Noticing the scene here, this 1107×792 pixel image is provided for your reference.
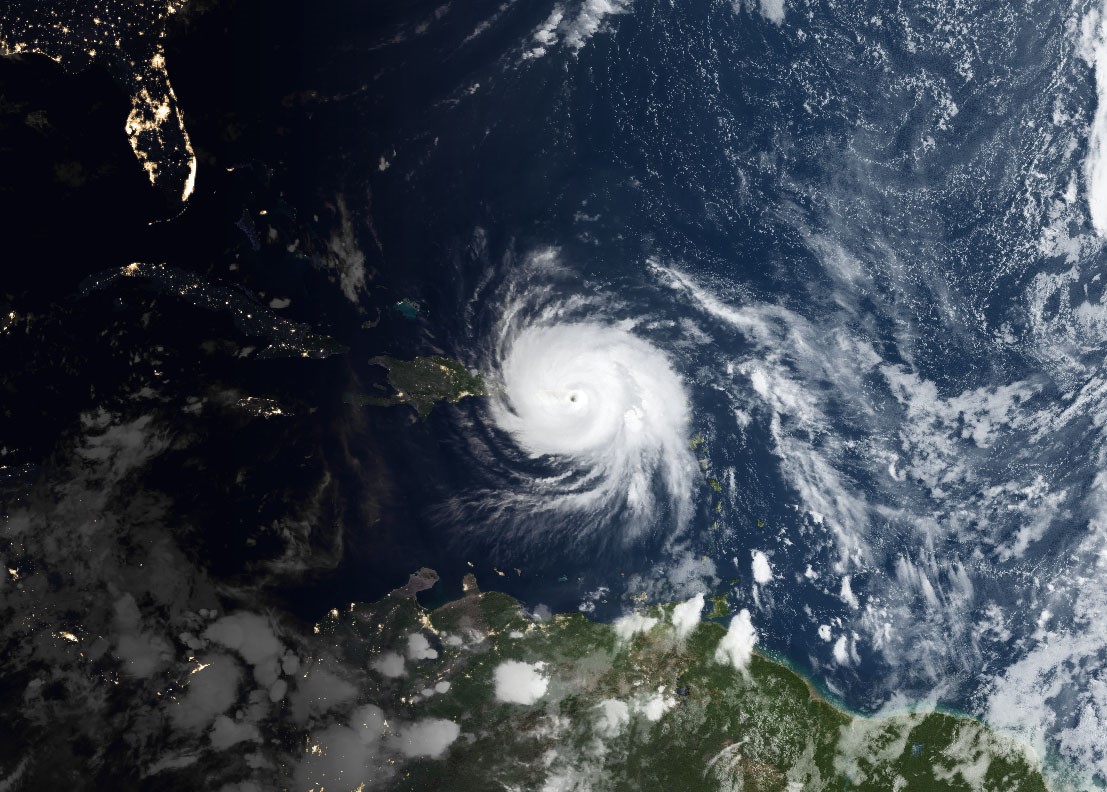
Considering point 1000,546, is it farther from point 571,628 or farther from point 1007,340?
point 571,628

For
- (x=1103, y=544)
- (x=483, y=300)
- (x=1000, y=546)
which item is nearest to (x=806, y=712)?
(x=1000, y=546)

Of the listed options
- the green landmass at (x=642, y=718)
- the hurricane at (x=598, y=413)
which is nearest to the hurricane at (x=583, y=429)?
the hurricane at (x=598, y=413)

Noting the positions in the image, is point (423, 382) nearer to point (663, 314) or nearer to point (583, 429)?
point (583, 429)

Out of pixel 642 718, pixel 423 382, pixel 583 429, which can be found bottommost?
pixel 642 718

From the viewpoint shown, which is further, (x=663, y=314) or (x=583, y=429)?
(x=583, y=429)

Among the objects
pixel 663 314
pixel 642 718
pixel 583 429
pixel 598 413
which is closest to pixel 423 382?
pixel 583 429

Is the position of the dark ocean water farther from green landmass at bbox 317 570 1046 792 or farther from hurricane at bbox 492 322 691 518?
green landmass at bbox 317 570 1046 792
